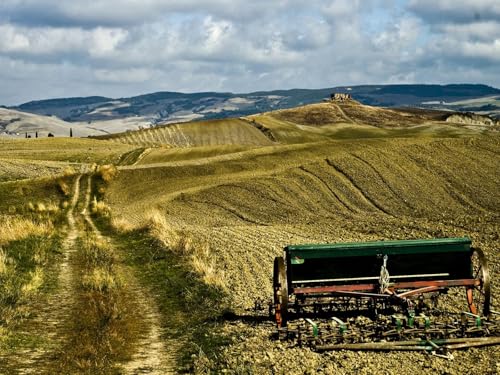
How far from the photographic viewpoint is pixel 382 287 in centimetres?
1213

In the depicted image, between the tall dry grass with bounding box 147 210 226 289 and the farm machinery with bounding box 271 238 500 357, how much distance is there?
147 inches

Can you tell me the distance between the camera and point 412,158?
1969 inches

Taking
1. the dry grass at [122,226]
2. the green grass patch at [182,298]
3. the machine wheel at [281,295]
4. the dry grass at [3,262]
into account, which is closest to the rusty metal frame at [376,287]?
the machine wheel at [281,295]

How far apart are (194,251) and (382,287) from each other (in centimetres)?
996

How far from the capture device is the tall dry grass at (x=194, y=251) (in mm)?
16591

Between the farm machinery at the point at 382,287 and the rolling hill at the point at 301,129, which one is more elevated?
the rolling hill at the point at 301,129

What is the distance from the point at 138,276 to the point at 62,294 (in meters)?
2.95

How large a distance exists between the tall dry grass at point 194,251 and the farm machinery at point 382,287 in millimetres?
3745

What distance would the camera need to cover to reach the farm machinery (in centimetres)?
1106

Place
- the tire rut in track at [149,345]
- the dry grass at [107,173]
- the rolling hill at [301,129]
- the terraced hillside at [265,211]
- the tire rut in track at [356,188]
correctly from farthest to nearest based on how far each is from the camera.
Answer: the rolling hill at [301,129] → the dry grass at [107,173] → the tire rut in track at [356,188] → the terraced hillside at [265,211] → the tire rut in track at [149,345]

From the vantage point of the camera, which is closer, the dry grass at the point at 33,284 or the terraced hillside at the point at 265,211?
the terraced hillside at the point at 265,211

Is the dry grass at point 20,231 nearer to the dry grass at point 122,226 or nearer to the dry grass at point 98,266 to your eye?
the dry grass at point 98,266

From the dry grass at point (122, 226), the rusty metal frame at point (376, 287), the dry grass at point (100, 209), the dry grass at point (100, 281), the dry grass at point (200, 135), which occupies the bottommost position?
the dry grass at point (100, 209)

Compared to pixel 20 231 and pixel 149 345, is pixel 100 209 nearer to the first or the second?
pixel 20 231
